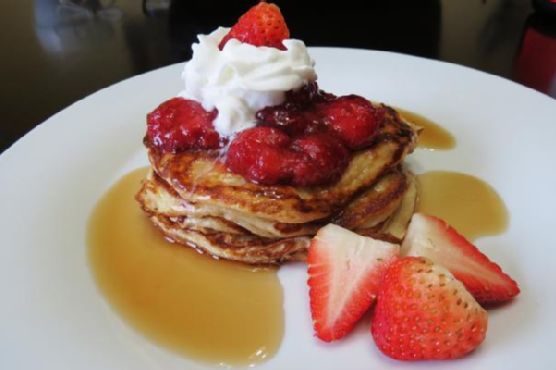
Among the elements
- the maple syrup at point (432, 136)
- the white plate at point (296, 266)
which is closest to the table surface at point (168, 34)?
the white plate at point (296, 266)

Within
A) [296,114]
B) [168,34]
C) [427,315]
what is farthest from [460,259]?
[168,34]

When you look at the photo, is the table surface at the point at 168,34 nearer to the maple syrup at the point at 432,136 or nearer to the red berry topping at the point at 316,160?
the maple syrup at the point at 432,136

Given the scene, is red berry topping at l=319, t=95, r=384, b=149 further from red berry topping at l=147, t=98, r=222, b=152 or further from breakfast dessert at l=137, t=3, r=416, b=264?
red berry topping at l=147, t=98, r=222, b=152

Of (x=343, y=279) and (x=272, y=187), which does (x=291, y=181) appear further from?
(x=343, y=279)

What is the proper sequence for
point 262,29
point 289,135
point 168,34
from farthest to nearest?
point 168,34, point 262,29, point 289,135

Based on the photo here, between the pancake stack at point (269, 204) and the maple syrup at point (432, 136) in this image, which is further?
the maple syrup at point (432, 136)

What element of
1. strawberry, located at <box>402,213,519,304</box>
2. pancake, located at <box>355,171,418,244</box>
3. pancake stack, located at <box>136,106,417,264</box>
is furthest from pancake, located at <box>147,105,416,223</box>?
strawberry, located at <box>402,213,519,304</box>
